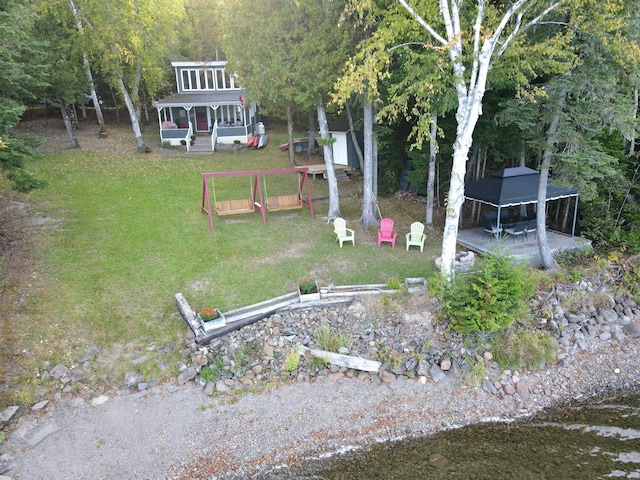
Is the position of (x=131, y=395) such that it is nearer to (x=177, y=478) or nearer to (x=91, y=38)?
(x=177, y=478)

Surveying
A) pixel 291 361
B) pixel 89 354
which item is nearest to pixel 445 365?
pixel 291 361

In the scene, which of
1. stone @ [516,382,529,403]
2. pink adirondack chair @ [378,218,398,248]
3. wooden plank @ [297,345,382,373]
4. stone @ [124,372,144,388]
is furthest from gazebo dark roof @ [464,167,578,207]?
stone @ [124,372,144,388]

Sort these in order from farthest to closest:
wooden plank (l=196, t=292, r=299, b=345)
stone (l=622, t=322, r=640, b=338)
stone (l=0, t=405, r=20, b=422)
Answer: stone (l=622, t=322, r=640, b=338) < wooden plank (l=196, t=292, r=299, b=345) < stone (l=0, t=405, r=20, b=422)

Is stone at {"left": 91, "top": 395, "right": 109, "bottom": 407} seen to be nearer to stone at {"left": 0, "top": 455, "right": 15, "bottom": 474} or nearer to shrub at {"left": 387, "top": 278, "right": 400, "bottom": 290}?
stone at {"left": 0, "top": 455, "right": 15, "bottom": 474}

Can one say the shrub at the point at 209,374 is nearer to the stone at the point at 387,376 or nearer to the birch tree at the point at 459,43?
the stone at the point at 387,376

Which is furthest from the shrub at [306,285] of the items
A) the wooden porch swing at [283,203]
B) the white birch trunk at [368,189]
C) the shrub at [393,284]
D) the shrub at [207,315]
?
the wooden porch swing at [283,203]

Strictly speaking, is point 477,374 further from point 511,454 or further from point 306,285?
point 306,285
